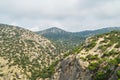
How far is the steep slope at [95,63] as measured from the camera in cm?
5433

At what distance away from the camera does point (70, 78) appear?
6956 cm

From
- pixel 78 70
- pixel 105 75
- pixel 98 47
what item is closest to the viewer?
pixel 105 75

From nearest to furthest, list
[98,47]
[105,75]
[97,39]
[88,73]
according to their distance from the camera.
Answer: [105,75] < [88,73] < [98,47] < [97,39]

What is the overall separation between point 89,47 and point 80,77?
14.3m

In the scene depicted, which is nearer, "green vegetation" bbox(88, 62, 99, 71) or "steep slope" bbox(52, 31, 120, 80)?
"steep slope" bbox(52, 31, 120, 80)

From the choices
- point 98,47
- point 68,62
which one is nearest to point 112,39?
point 98,47

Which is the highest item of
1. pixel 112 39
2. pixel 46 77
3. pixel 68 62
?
pixel 112 39

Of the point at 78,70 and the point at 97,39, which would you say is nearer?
the point at 78,70

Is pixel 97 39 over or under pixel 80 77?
over

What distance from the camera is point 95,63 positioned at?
201 feet

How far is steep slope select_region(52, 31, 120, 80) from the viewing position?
54328 mm

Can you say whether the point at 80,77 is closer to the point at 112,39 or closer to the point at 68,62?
the point at 68,62

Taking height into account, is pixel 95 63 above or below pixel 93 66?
above

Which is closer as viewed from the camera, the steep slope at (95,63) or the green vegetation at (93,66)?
the steep slope at (95,63)
